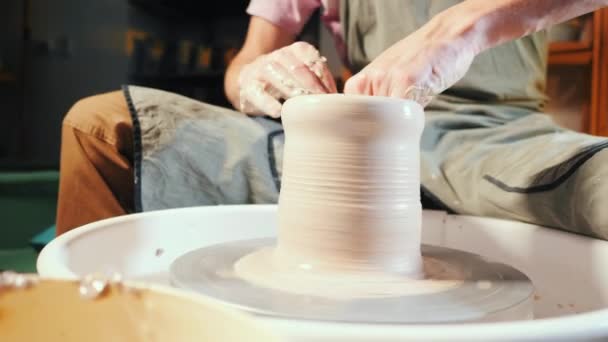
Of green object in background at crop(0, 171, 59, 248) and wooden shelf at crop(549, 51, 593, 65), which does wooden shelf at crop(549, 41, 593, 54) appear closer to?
wooden shelf at crop(549, 51, 593, 65)

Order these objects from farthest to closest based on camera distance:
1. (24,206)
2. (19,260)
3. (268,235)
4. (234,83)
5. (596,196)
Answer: (24,206) < (19,260) < (234,83) < (268,235) < (596,196)

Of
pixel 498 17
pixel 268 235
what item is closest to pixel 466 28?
pixel 498 17

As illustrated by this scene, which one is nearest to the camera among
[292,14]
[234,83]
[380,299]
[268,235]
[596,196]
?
[380,299]

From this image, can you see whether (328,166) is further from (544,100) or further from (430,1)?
(544,100)

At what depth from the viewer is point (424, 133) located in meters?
0.95

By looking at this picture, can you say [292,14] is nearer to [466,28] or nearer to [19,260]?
[466,28]

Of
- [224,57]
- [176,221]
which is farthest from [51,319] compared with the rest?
[224,57]

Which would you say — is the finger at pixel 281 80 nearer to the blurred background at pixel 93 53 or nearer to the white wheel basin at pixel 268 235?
the white wheel basin at pixel 268 235

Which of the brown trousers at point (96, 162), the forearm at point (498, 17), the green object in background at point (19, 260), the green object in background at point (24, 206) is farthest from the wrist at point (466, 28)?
the green object in background at point (24, 206)

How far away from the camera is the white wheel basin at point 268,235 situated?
67 centimetres

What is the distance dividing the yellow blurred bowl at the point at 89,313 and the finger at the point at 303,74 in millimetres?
494

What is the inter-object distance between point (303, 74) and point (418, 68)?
0.17m

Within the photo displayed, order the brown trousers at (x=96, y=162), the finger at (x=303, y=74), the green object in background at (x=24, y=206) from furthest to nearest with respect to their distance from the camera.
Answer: the green object in background at (x=24, y=206)
the brown trousers at (x=96, y=162)
the finger at (x=303, y=74)

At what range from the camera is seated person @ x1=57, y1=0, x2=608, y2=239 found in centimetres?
69
